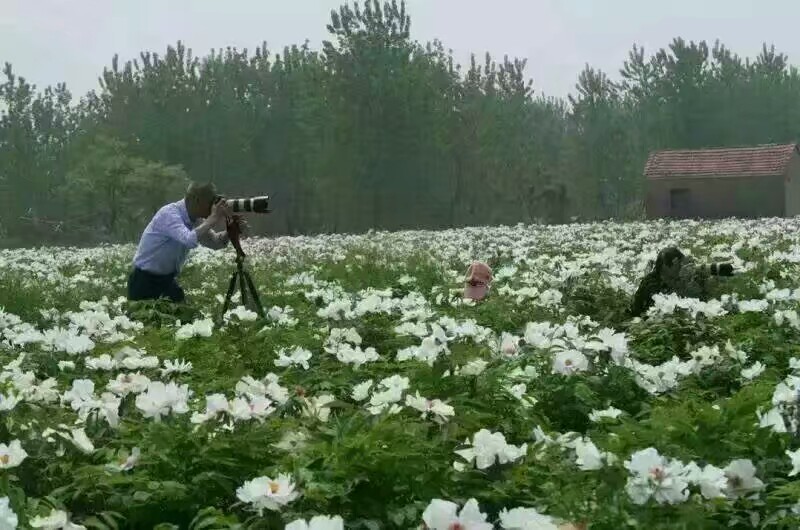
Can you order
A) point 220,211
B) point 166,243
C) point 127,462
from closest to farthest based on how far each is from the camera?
point 127,462 < point 220,211 < point 166,243

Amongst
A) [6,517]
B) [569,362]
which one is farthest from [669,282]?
[6,517]

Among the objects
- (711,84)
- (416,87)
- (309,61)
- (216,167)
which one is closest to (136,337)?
(416,87)

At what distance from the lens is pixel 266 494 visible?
9.04 feet

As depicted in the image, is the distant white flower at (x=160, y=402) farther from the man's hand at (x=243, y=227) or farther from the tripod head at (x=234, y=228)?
the man's hand at (x=243, y=227)

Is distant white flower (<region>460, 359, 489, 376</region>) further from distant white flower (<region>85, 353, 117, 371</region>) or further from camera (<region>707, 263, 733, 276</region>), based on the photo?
camera (<region>707, 263, 733, 276</region>)

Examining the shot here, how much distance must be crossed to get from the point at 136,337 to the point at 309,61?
5543cm

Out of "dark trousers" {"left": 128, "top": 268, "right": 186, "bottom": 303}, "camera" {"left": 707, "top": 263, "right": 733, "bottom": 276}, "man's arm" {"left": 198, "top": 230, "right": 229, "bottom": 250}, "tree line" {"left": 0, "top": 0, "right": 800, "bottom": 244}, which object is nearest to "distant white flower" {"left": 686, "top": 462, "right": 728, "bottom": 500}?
"camera" {"left": 707, "top": 263, "right": 733, "bottom": 276}

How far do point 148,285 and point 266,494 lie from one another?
6944 millimetres

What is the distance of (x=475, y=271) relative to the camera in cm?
925

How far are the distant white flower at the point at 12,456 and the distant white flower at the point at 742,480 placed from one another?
2239 millimetres

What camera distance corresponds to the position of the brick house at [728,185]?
1726 inches

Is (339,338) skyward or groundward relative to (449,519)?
skyward

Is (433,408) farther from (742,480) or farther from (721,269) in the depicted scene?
(721,269)

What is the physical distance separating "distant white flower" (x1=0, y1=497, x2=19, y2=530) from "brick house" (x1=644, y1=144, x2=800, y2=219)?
43.6 m
